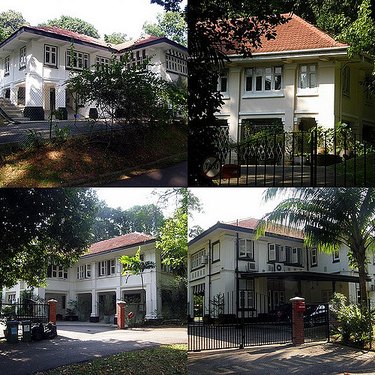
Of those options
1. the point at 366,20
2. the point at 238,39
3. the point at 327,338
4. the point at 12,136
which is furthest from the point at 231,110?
the point at 327,338

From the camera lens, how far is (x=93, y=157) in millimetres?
3178

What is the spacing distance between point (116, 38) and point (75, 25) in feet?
0.86

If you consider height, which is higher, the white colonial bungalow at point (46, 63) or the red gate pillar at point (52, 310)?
the white colonial bungalow at point (46, 63)

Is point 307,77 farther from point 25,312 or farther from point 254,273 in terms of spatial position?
Result: point 25,312

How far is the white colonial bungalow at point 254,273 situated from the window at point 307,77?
0.94 metres

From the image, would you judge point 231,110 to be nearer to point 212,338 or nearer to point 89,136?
point 89,136

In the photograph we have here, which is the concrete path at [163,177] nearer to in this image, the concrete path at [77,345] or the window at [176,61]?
the window at [176,61]

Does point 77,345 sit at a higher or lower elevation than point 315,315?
lower

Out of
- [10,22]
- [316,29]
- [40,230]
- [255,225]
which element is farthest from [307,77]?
[40,230]

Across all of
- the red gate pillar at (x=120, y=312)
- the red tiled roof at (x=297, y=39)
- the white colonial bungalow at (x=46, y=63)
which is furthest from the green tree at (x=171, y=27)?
the red gate pillar at (x=120, y=312)

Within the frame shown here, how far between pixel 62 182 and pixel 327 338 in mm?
1922

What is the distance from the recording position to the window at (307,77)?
308 cm

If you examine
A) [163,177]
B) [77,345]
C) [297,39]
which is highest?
[297,39]

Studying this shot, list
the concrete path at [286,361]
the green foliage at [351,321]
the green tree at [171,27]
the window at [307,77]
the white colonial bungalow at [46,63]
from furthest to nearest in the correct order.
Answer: the green foliage at [351,321] → the concrete path at [286,361] → the green tree at [171,27] → the white colonial bungalow at [46,63] → the window at [307,77]
